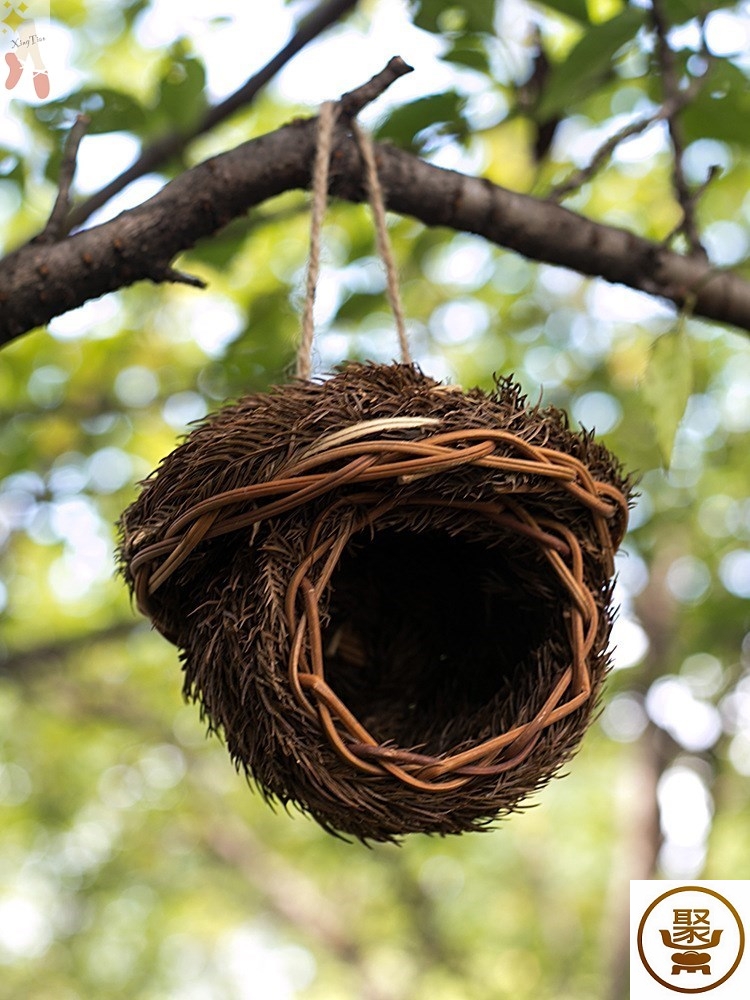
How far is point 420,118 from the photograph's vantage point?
1.06 meters

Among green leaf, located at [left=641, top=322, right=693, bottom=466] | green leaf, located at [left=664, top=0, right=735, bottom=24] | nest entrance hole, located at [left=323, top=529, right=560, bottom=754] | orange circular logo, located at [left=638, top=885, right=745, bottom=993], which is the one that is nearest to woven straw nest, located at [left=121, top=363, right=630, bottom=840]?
nest entrance hole, located at [left=323, top=529, right=560, bottom=754]

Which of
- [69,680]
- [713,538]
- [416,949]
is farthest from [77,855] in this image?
[713,538]

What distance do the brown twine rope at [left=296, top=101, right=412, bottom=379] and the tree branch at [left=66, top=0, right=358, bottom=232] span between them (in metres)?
0.39

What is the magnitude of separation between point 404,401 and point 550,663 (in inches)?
8.5

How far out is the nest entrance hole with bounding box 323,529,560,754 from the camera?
771 millimetres

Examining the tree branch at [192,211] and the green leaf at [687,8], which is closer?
the tree branch at [192,211]

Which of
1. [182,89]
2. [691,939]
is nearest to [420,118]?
[182,89]

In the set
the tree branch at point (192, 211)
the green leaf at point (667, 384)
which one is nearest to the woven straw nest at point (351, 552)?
the green leaf at point (667, 384)

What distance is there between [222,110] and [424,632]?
28.9 inches

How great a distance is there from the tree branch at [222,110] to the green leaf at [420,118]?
0.68 ft

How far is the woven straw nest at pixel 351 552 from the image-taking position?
1.92 feet

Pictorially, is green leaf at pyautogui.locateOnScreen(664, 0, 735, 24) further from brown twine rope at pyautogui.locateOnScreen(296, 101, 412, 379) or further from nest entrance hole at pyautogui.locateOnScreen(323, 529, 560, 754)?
nest entrance hole at pyautogui.locateOnScreen(323, 529, 560, 754)

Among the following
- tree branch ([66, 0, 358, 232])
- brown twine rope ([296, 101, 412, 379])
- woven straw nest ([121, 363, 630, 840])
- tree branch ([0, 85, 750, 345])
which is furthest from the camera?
tree branch ([66, 0, 358, 232])

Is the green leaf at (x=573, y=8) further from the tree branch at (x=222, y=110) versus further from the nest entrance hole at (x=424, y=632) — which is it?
the nest entrance hole at (x=424, y=632)
